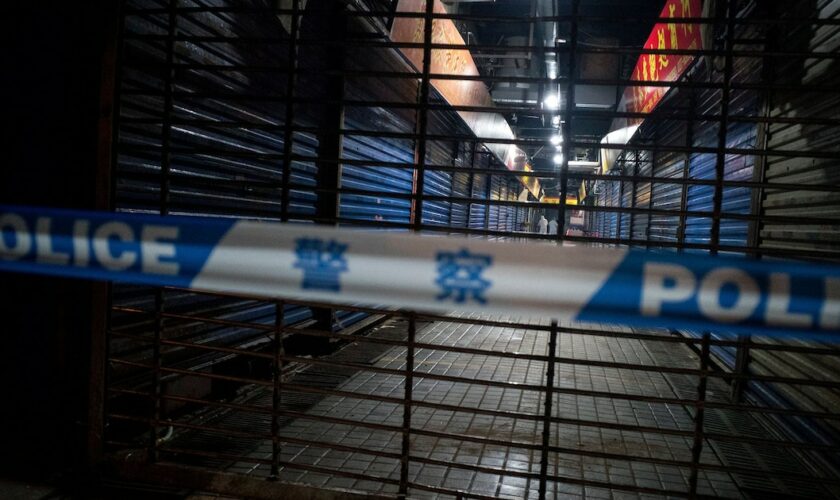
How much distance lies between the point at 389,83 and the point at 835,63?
6141 mm

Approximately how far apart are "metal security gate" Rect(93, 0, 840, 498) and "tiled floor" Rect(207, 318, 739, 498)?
30 millimetres

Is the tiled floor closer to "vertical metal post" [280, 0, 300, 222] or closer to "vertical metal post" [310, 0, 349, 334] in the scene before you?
"vertical metal post" [310, 0, 349, 334]

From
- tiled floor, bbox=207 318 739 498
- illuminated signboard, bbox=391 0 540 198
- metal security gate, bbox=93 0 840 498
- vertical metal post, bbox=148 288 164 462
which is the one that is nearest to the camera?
metal security gate, bbox=93 0 840 498

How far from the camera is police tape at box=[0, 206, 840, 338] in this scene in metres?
2.24

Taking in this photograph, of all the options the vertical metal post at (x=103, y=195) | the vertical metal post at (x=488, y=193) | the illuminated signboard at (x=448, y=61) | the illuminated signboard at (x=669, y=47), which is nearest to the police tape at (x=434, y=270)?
the vertical metal post at (x=103, y=195)

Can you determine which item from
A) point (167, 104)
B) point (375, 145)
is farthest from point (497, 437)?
point (375, 145)

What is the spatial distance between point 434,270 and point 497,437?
2787 millimetres

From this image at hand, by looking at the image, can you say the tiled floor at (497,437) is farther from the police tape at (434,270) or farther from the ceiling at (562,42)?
the ceiling at (562,42)

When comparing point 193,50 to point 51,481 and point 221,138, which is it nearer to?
point 221,138

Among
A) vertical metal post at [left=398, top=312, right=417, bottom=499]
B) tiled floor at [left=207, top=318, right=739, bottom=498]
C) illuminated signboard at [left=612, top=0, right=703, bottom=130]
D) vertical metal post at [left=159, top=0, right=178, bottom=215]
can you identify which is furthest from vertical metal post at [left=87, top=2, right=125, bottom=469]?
illuminated signboard at [left=612, top=0, right=703, bottom=130]

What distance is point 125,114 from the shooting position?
403 cm

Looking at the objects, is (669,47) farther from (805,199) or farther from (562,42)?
(562,42)

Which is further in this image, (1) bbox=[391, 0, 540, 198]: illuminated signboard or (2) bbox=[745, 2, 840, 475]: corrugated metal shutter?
(1) bbox=[391, 0, 540, 198]: illuminated signboard

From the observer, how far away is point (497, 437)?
15.3 feet
